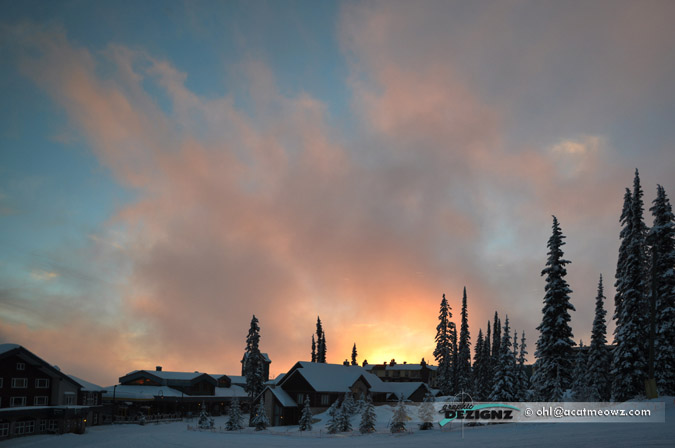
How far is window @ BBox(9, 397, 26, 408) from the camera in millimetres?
55612

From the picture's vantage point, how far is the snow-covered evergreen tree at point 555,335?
40.2m

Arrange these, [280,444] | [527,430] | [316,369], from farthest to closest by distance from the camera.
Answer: [316,369] < [280,444] < [527,430]

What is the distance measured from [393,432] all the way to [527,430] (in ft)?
48.9

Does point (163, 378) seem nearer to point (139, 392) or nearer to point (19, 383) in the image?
point (139, 392)

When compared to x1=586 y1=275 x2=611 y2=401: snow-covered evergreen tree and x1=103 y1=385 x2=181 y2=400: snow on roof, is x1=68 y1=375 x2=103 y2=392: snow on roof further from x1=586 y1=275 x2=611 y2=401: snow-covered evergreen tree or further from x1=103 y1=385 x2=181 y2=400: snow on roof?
x1=586 y1=275 x2=611 y2=401: snow-covered evergreen tree

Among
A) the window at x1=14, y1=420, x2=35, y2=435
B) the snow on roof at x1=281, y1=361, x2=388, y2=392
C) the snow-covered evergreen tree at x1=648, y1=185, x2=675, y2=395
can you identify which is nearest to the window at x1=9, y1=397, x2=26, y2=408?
the window at x1=14, y1=420, x2=35, y2=435

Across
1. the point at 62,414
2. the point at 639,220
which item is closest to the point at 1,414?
the point at 62,414

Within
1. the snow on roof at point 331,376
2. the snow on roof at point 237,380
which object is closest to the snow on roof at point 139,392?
the snow on roof at point 331,376

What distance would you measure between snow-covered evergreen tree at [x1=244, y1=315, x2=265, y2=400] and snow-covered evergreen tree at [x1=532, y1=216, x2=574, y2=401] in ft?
154

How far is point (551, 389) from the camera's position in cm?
4031

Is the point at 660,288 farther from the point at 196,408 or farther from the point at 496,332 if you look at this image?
the point at 196,408

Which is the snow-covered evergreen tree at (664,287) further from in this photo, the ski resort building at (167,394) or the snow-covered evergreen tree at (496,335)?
the ski resort building at (167,394)

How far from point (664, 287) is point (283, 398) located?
51.5m

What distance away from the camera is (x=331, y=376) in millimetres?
77812
